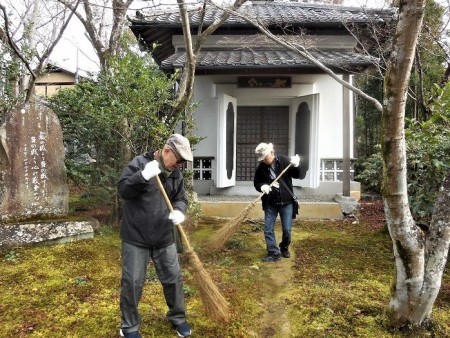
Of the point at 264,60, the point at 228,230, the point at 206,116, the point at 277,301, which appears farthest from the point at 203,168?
the point at 277,301

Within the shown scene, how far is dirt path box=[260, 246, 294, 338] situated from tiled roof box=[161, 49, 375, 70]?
13.6ft

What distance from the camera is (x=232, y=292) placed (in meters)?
4.20

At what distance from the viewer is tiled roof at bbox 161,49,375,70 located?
7.36 m

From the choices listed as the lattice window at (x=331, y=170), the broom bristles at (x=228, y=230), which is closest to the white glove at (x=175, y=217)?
the broom bristles at (x=228, y=230)

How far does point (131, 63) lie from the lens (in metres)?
6.00

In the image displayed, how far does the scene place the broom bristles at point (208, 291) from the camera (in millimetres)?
3123

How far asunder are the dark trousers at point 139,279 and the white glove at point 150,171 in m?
0.64

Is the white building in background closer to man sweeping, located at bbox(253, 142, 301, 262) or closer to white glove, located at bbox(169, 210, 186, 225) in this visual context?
man sweeping, located at bbox(253, 142, 301, 262)

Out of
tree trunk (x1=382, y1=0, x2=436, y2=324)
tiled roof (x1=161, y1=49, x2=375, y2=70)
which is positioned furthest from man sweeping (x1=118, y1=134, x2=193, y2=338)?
tiled roof (x1=161, y1=49, x2=375, y2=70)

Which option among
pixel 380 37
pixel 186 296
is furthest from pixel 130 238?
pixel 380 37

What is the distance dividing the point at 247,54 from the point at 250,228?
414 cm

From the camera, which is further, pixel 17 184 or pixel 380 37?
pixel 380 37

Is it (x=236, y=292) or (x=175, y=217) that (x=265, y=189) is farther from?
(x=175, y=217)

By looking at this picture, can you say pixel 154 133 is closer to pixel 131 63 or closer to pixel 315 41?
pixel 131 63
